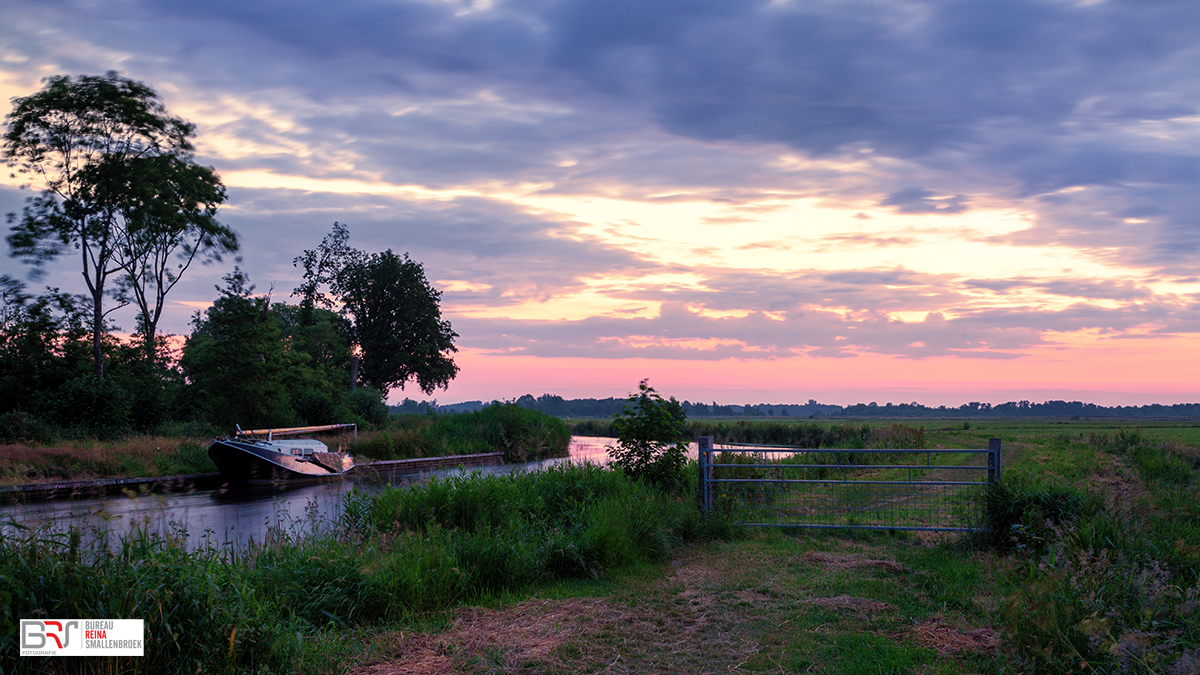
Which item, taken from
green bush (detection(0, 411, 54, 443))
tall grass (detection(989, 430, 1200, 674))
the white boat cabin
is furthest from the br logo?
green bush (detection(0, 411, 54, 443))

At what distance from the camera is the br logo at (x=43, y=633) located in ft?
14.4

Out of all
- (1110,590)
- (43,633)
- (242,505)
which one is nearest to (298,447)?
(242,505)

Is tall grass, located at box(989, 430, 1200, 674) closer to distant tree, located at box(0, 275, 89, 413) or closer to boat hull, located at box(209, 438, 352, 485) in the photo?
boat hull, located at box(209, 438, 352, 485)

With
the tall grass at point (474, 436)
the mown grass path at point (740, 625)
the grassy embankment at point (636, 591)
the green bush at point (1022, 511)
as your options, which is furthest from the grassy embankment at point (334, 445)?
the green bush at point (1022, 511)

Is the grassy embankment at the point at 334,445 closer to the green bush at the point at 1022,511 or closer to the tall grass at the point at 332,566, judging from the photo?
the tall grass at the point at 332,566

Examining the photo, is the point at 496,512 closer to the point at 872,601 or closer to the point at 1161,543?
the point at 872,601

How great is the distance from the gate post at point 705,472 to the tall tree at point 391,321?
46410 millimetres

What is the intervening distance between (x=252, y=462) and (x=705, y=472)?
1767cm

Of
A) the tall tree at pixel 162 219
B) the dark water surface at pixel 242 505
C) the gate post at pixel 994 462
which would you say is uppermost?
the tall tree at pixel 162 219

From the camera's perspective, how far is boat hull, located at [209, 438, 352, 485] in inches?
917

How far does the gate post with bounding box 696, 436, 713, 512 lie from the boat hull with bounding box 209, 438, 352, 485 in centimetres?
1726

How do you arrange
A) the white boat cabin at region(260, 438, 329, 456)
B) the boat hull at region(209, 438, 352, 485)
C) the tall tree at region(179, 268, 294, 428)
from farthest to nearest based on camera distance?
the tall tree at region(179, 268, 294, 428), the white boat cabin at region(260, 438, 329, 456), the boat hull at region(209, 438, 352, 485)

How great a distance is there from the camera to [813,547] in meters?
9.80

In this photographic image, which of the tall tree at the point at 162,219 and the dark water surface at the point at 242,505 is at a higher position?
the tall tree at the point at 162,219
